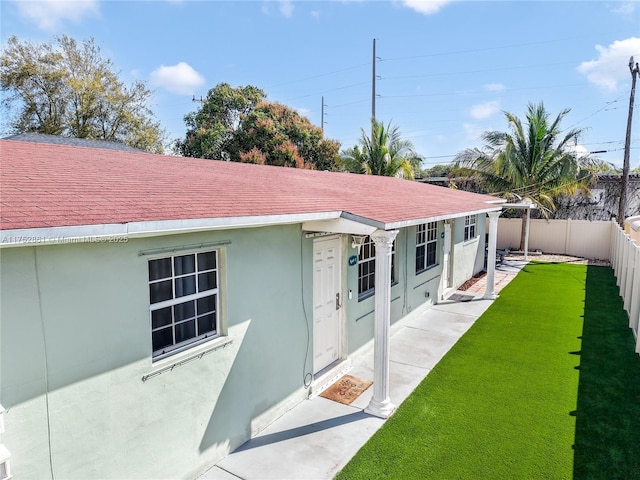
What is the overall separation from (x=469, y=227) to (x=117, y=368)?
49.3ft

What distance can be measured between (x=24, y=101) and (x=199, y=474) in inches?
1190

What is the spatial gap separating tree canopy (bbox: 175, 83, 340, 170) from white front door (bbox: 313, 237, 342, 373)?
60.8 feet

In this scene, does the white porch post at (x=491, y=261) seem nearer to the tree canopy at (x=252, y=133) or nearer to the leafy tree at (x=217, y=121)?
the tree canopy at (x=252, y=133)

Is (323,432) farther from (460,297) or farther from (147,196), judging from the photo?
(460,297)

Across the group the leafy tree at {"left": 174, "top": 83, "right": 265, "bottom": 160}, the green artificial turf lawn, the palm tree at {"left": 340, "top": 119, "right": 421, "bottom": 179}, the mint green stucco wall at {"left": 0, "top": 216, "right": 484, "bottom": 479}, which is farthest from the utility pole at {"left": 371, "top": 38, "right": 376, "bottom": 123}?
the mint green stucco wall at {"left": 0, "top": 216, "right": 484, "bottom": 479}

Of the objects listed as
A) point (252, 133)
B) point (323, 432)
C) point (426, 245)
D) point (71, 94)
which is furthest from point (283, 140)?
point (323, 432)

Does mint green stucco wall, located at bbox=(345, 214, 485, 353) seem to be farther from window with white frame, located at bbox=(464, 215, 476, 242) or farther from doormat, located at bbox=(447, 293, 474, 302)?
doormat, located at bbox=(447, 293, 474, 302)

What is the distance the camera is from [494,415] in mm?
6289

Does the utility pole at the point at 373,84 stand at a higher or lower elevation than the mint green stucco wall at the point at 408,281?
higher

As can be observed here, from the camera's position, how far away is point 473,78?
111 ft

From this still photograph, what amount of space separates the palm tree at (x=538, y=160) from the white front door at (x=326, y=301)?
1705 centimetres

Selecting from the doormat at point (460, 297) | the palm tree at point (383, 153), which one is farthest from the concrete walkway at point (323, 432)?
the palm tree at point (383, 153)

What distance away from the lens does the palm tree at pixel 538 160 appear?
68.7ft

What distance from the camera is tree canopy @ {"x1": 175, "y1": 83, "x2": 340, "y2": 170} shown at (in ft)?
86.9
